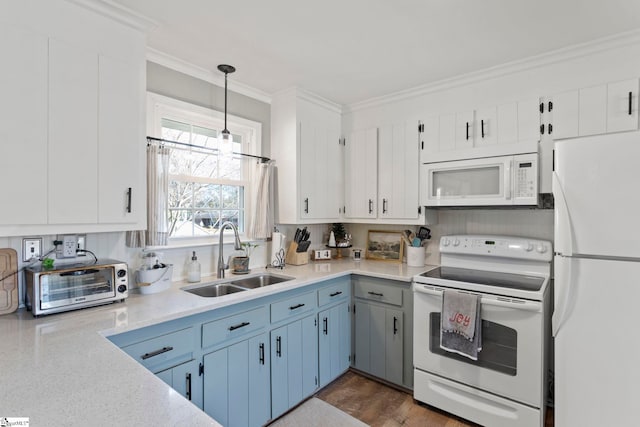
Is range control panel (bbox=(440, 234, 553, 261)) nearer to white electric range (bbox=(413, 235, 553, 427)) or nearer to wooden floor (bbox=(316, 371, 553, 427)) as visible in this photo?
white electric range (bbox=(413, 235, 553, 427))

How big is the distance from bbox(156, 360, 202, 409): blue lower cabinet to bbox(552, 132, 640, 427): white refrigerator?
1.95 m

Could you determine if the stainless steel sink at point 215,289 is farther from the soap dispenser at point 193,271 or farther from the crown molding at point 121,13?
the crown molding at point 121,13

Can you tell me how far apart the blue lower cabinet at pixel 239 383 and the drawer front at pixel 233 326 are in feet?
0.21

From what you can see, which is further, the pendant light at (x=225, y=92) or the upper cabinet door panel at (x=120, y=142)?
the pendant light at (x=225, y=92)

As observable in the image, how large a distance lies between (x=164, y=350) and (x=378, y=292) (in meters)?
1.61

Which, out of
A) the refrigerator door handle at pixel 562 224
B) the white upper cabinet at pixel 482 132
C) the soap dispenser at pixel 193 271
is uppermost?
the white upper cabinet at pixel 482 132

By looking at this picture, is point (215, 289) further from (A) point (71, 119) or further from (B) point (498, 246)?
(B) point (498, 246)

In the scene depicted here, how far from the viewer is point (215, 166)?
8.63ft

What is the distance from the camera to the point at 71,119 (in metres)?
1.58

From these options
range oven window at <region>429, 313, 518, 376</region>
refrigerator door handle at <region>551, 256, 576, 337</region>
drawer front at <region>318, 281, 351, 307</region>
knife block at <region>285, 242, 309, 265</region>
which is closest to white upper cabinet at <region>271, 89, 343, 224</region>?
knife block at <region>285, 242, 309, 265</region>

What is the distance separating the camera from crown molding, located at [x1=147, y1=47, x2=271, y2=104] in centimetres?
220

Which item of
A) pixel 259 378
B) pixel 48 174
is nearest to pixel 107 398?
pixel 48 174

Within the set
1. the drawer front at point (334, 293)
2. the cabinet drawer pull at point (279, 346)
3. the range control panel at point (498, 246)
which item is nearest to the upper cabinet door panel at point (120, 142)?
the cabinet drawer pull at point (279, 346)

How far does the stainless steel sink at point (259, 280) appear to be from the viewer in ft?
8.23
